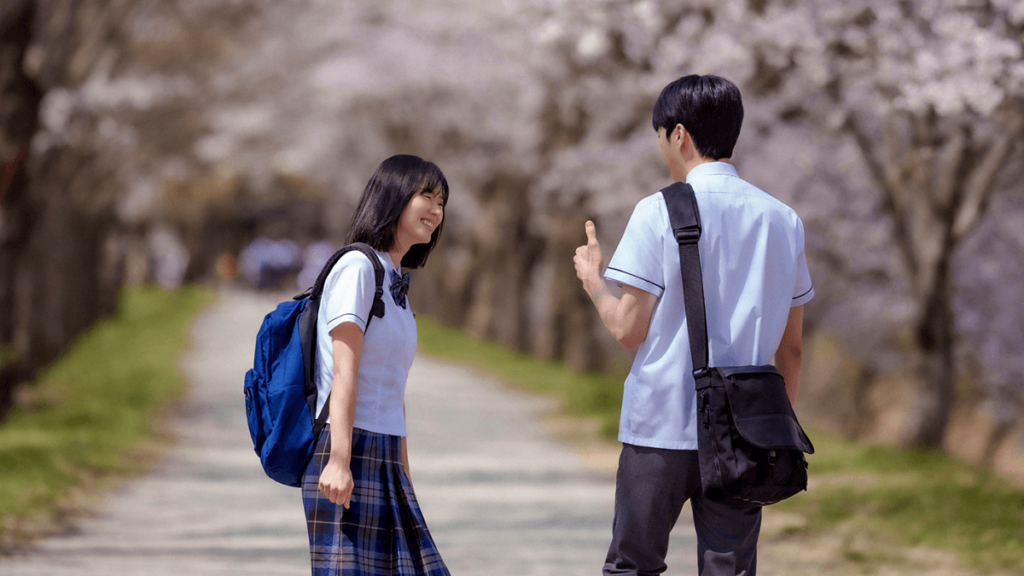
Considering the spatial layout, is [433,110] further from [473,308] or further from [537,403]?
[537,403]

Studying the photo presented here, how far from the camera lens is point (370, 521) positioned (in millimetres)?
3584

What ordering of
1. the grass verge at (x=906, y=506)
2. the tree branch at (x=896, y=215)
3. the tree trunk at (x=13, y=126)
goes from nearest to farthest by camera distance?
the grass verge at (x=906, y=506), the tree branch at (x=896, y=215), the tree trunk at (x=13, y=126)

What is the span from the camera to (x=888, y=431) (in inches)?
851

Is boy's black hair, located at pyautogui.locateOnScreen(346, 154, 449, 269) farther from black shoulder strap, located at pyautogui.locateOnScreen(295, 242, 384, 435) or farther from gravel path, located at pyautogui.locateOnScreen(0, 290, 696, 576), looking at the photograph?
gravel path, located at pyautogui.locateOnScreen(0, 290, 696, 576)

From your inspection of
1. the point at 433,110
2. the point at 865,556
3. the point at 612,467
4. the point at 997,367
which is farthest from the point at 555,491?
the point at 433,110

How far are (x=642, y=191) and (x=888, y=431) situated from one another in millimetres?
9168

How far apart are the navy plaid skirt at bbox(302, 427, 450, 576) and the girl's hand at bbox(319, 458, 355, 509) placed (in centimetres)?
7

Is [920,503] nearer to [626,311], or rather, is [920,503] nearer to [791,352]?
Answer: [791,352]

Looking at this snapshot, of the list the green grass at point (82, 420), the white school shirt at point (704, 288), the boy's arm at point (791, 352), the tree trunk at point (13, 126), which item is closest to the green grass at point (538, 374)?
the green grass at point (82, 420)

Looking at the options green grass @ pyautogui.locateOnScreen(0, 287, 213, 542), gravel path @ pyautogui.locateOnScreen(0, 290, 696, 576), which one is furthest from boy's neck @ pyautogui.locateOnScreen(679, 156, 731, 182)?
green grass @ pyautogui.locateOnScreen(0, 287, 213, 542)

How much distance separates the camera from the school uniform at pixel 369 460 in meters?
3.53

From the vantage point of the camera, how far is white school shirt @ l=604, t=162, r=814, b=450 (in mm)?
3398

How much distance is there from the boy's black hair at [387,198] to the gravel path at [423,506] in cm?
296

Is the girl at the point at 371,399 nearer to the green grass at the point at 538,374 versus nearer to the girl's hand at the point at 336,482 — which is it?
the girl's hand at the point at 336,482
